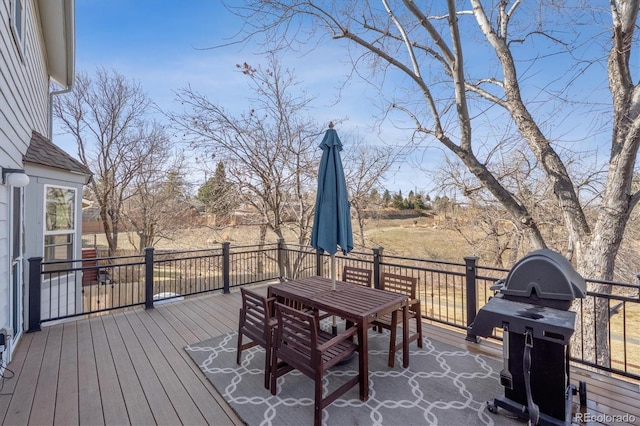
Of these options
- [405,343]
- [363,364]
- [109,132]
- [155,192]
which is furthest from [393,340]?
[109,132]

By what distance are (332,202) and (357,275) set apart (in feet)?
4.18

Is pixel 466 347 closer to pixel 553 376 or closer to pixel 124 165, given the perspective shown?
pixel 553 376

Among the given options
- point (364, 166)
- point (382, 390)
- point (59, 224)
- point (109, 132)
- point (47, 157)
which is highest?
point (109, 132)

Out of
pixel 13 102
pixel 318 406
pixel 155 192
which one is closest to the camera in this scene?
pixel 318 406

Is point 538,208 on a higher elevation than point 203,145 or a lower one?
lower

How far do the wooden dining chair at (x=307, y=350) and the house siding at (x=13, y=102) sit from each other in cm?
280

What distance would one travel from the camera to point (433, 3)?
17.5 ft

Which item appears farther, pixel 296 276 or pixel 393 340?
pixel 296 276

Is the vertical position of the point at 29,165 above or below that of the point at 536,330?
above

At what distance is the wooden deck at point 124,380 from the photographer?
229cm

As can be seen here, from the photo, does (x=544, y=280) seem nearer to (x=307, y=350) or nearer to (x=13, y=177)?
(x=307, y=350)

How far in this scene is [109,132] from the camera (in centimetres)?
1198

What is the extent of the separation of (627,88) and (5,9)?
822 cm

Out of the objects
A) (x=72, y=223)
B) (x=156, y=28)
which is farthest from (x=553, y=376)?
(x=156, y=28)
